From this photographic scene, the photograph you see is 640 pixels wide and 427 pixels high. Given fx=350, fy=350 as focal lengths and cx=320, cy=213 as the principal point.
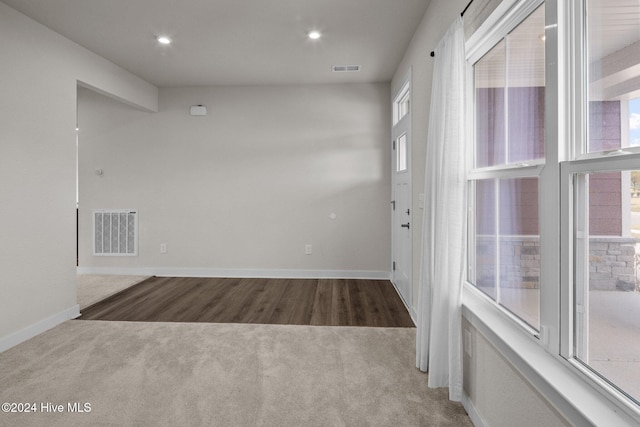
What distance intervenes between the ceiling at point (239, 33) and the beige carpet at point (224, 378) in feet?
8.72

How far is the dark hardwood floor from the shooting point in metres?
3.33

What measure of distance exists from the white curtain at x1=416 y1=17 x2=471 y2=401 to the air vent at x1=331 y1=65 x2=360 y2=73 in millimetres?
2198

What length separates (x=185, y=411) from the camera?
192 centimetres

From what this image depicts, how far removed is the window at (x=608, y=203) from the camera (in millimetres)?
996

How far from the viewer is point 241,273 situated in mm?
4965

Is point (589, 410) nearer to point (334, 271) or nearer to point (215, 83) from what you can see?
point (334, 271)

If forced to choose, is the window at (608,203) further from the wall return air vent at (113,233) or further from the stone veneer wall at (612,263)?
the wall return air vent at (113,233)

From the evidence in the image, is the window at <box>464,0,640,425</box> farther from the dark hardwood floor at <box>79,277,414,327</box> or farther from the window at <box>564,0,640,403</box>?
the dark hardwood floor at <box>79,277,414,327</box>

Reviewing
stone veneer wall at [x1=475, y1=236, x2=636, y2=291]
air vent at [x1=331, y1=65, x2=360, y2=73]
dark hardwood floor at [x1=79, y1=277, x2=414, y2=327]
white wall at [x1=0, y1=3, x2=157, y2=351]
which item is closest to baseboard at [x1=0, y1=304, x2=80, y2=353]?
white wall at [x1=0, y1=3, x2=157, y2=351]

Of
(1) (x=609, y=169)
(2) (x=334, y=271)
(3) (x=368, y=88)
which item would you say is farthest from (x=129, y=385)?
(3) (x=368, y=88)

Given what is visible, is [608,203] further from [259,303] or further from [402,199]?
[259,303]

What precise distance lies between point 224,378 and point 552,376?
1.83 m

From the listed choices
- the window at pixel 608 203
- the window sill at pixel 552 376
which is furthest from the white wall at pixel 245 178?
the window at pixel 608 203

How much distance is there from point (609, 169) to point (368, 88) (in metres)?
4.08
